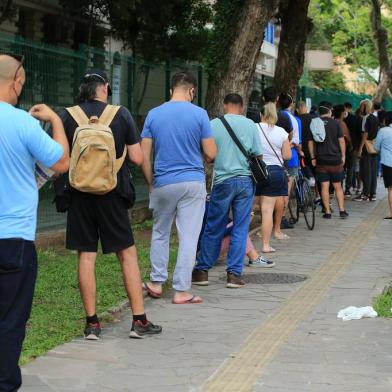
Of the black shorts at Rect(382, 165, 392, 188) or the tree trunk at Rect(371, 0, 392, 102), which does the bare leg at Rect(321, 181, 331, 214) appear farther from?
the tree trunk at Rect(371, 0, 392, 102)

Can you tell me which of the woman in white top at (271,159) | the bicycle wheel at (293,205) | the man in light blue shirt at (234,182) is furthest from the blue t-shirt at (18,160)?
the bicycle wheel at (293,205)

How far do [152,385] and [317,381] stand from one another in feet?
3.33

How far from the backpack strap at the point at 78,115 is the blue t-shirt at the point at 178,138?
128 centimetres

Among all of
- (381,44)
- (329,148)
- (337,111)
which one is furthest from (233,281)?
(381,44)

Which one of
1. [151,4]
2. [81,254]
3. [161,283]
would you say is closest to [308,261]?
[161,283]

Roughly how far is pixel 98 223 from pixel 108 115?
0.79 metres

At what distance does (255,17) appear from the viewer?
12766mm

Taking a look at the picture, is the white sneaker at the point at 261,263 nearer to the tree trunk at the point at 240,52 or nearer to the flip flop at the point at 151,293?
the flip flop at the point at 151,293

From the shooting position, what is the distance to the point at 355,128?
18016 millimetres

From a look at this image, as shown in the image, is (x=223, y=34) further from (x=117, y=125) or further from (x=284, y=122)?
(x=117, y=125)

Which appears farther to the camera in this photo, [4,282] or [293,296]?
[293,296]

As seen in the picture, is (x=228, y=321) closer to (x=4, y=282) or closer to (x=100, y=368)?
(x=100, y=368)

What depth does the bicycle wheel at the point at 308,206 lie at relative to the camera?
1309cm

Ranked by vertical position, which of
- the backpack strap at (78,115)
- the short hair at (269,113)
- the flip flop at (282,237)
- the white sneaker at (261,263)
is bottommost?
the flip flop at (282,237)
